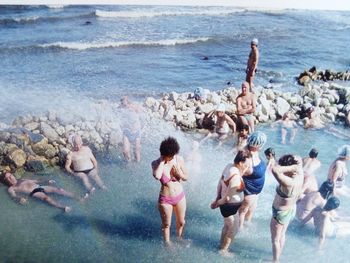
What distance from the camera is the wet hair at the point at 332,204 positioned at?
7.97 feet

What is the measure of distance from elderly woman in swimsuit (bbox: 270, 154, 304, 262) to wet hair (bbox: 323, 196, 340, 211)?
1.15 feet

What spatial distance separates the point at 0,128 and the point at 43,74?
20.0 inches

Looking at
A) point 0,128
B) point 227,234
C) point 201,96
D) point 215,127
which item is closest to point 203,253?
point 227,234

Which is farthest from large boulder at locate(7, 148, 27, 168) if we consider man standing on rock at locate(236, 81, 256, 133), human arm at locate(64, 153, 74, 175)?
man standing on rock at locate(236, 81, 256, 133)

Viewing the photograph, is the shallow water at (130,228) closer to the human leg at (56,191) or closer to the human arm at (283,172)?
the human leg at (56,191)

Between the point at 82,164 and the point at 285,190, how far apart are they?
1.48 m

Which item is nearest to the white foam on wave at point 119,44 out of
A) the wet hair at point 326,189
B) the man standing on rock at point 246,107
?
the man standing on rock at point 246,107

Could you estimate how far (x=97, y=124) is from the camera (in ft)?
9.53

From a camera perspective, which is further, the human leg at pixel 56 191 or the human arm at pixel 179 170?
the human leg at pixel 56 191

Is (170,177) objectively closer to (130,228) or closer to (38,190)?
(130,228)

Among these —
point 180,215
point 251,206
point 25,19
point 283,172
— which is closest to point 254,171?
point 283,172

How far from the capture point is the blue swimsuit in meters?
2.31

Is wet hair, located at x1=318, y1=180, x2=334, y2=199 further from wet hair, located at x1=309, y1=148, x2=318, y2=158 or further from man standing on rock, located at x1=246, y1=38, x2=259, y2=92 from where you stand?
man standing on rock, located at x1=246, y1=38, x2=259, y2=92

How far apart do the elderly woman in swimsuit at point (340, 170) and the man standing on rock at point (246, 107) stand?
0.76m
